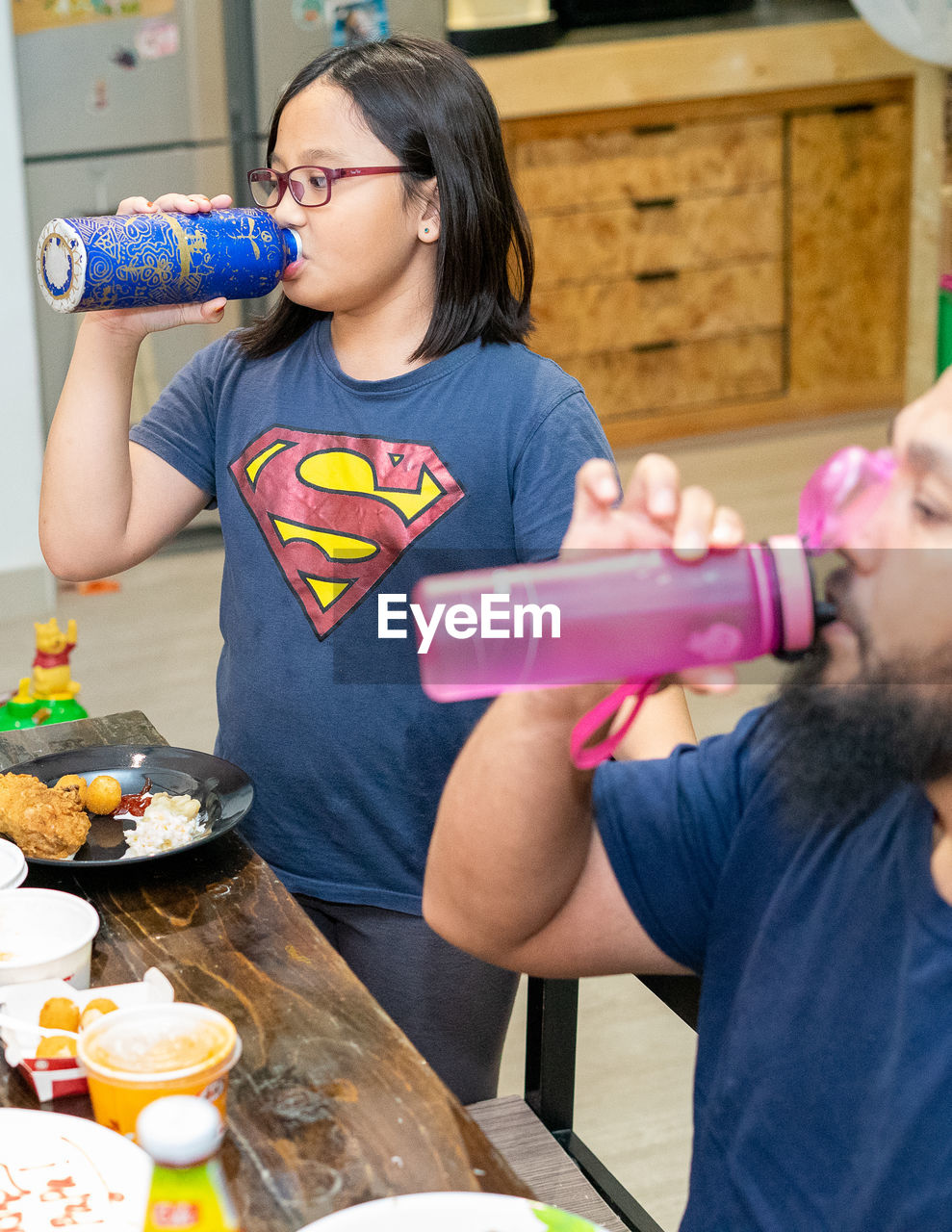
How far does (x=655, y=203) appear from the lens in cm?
481

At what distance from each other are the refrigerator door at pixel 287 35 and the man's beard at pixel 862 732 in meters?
3.38

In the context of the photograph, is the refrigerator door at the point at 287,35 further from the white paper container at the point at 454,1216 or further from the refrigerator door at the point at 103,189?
the white paper container at the point at 454,1216

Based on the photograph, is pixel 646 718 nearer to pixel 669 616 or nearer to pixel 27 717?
pixel 669 616

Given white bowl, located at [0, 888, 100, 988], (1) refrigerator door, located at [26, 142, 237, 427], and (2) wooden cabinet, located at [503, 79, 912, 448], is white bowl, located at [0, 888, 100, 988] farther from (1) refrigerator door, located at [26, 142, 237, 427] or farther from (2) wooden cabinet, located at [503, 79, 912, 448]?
(2) wooden cabinet, located at [503, 79, 912, 448]

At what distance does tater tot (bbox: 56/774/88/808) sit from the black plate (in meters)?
0.02

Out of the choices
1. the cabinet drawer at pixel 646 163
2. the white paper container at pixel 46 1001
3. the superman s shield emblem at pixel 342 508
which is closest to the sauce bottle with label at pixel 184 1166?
the white paper container at pixel 46 1001

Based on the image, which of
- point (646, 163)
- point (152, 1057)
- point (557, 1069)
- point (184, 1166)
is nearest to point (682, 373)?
point (646, 163)

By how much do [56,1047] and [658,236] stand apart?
4.19 m

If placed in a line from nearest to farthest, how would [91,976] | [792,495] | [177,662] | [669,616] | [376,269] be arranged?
[669,616]
[91,976]
[376,269]
[177,662]
[792,495]

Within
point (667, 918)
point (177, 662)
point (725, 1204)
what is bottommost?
point (177, 662)

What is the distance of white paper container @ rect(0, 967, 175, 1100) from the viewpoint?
101 cm

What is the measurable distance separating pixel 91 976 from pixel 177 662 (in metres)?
2.52

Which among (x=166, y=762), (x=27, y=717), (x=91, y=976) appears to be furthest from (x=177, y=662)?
(x=91, y=976)

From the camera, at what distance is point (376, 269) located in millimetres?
1461
